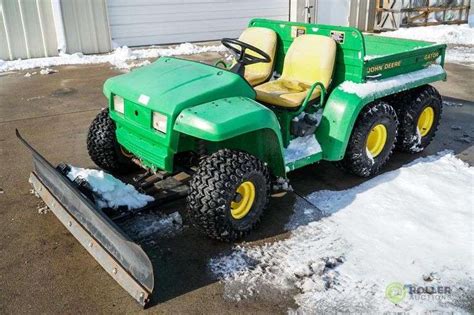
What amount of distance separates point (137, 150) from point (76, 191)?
0.55 metres

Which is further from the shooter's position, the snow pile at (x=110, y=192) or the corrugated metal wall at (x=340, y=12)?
the corrugated metal wall at (x=340, y=12)

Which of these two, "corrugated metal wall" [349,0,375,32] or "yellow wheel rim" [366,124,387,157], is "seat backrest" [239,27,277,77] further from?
"corrugated metal wall" [349,0,375,32]

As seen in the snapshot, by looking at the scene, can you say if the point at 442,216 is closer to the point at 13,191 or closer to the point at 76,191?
the point at 76,191

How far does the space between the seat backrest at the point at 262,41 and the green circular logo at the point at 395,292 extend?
255cm

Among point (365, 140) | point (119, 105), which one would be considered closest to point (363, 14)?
point (365, 140)

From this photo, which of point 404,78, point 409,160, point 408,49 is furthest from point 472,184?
point 408,49

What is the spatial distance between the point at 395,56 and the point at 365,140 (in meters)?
0.83

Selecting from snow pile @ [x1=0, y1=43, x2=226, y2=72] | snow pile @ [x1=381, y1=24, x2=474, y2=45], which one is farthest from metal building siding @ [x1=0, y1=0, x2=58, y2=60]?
snow pile @ [x1=381, y1=24, x2=474, y2=45]

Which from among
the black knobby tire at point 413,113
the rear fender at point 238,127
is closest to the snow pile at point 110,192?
the rear fender at point 238,127

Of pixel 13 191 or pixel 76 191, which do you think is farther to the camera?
pixel 13 191

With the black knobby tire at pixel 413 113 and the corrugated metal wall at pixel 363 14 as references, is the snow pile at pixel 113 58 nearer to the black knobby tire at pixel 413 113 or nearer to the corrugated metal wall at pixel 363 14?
the corrugated metal wall at pixel 363 14

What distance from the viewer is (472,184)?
13.6ft

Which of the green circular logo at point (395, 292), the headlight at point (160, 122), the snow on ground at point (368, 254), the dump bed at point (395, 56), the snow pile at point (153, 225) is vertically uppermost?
the dump bed at point (395, 56)

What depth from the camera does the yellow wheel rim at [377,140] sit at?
4.35 meters
